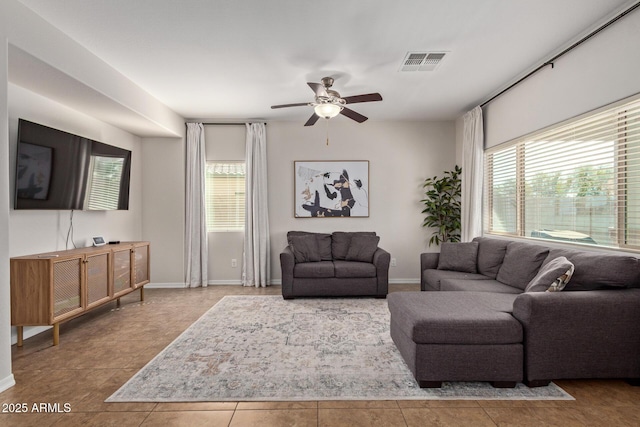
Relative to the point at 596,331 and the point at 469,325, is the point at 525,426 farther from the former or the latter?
the point at 596,331

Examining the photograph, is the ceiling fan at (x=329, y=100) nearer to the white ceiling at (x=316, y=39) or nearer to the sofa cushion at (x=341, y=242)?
the white ceiling at (x=316, y=39)

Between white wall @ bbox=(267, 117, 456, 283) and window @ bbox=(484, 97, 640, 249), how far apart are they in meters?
1.52

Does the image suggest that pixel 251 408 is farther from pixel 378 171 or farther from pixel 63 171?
pixel 378 171

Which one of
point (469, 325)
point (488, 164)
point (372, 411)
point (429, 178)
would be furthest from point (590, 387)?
point (429, 178)

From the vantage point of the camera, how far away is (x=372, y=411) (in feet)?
6.58

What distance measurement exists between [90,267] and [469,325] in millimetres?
3726

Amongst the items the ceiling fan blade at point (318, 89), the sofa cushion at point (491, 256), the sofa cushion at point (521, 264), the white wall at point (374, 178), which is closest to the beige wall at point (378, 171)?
the white wall at point (374, 178)

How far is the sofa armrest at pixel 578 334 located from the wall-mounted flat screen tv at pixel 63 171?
4422 millimetres

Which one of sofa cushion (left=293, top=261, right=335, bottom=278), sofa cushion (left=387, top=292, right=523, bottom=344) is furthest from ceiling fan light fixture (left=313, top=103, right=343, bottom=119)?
sofa cushion (left=387, top=292, right=523, bottom=344)

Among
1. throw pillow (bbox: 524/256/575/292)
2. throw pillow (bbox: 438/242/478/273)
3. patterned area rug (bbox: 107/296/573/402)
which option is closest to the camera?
patterned area rug (bbox: 107/296/573/402)

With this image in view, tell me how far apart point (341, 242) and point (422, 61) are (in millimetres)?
2838

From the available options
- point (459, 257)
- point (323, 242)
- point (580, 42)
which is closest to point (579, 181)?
point (580, 42)

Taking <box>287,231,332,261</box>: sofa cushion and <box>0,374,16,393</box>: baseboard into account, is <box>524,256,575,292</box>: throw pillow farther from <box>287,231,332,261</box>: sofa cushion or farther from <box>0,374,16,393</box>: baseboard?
<box>0,374,16,393</box>: baseboard

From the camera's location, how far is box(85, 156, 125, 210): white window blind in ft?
13.0
